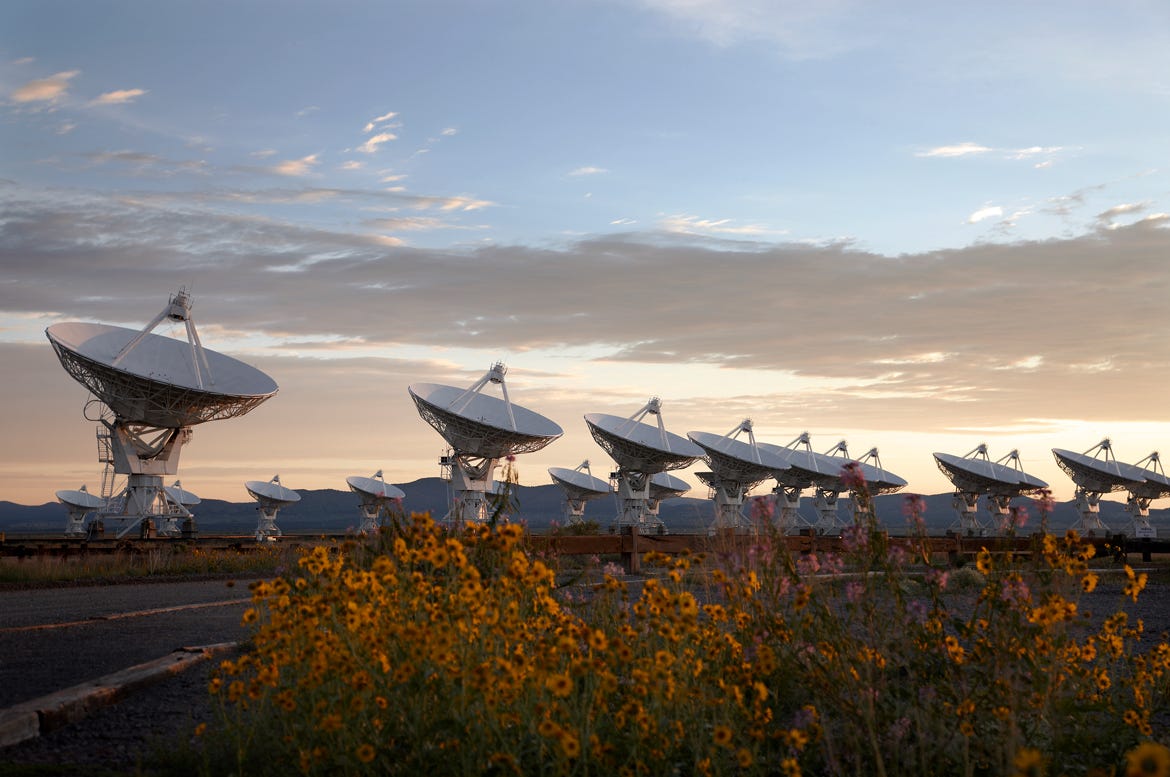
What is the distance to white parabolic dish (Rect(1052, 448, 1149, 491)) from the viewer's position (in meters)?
61.4

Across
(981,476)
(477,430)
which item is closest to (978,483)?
(981,476)

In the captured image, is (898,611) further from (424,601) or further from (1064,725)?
(424,601)

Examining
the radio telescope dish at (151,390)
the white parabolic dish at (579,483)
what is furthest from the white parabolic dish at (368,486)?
the radio telescope dish at (151,390)

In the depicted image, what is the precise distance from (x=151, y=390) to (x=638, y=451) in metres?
20.9

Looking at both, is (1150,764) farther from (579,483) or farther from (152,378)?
(579,483)

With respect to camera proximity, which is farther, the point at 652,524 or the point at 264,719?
the point at 652,524

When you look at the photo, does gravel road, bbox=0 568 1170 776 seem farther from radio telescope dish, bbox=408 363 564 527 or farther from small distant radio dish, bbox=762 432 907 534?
small distant radio dish, bbox=762 432 907 534

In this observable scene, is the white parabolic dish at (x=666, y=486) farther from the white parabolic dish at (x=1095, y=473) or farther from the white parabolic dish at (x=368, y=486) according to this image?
the white parabolic dish at (x=1095, y=473)

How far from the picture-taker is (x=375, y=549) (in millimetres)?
9438

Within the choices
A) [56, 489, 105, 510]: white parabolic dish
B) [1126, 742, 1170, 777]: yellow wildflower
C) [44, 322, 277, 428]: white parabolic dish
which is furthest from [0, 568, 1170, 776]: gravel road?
[56, 489, 105, 510]: white parabolic dish

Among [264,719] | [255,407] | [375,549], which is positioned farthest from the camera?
[255,407]

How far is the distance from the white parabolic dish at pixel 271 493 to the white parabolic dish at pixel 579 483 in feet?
59.6

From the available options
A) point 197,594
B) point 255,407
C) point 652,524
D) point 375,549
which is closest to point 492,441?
point 255,407

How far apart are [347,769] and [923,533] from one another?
2936mm
